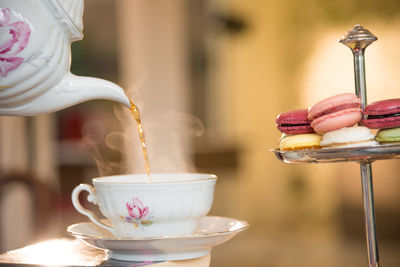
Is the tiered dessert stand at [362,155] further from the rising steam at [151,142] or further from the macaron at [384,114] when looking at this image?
the rising steam at [151,142]

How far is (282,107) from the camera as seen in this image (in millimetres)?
4500

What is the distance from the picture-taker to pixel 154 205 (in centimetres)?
67

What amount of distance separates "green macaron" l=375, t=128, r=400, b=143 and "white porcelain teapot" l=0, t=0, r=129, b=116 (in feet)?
1.03

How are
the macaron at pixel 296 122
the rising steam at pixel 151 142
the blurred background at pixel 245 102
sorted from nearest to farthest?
1. the macaron at pixel 296 122
2. the rising steam at pixel 151 142
3. the blurred background at pixel 245 102

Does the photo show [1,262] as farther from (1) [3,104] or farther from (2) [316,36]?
(2) [316,36]

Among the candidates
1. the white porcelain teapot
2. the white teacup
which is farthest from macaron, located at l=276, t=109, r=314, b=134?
the white porcelain teapot

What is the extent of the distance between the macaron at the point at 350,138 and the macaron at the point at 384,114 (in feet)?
0.04

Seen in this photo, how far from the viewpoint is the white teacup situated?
67 centimetres

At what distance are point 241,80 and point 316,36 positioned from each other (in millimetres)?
655

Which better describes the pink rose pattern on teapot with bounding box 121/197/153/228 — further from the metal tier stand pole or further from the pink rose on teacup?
the metal tier stand pole

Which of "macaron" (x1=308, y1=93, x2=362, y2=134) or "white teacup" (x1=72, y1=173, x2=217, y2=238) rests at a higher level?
"macaron" (x1=308, y1=93, x2=362, y2=134)

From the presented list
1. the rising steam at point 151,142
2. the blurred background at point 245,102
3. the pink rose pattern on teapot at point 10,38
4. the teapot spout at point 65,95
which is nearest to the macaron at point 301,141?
the teapot spout at point 65,95

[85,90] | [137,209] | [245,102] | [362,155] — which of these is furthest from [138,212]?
[245,102]

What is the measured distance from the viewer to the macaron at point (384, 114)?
65 cm
